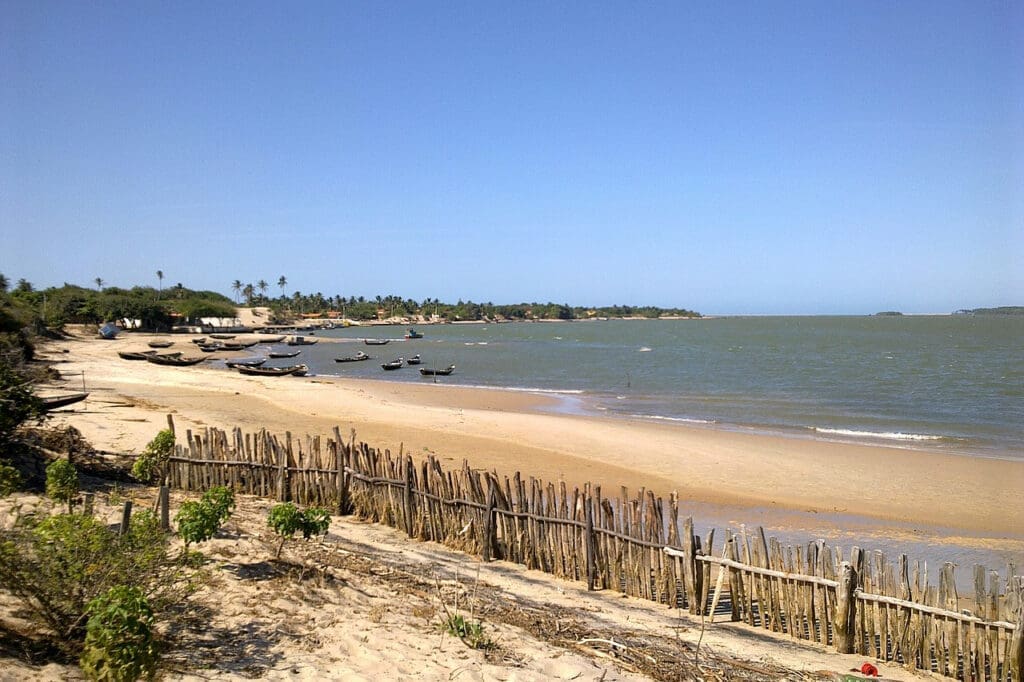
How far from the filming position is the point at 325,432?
20.3 meters

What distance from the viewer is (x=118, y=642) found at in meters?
4.11

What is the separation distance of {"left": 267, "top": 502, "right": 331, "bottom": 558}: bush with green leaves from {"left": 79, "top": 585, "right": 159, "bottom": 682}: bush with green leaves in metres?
2.61

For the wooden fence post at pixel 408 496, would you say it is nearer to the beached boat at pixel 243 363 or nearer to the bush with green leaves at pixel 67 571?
the bush with green leaves at pixel 67 571

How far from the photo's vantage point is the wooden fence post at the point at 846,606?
672cm

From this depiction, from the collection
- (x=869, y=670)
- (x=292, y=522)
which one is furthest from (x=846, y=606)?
(x=292, y=522)

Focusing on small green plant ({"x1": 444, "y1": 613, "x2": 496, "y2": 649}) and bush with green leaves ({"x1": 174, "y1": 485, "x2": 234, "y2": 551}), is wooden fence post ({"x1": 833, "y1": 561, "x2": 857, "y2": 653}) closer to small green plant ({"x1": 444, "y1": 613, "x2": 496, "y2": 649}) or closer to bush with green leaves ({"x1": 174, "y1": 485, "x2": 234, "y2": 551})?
small green plant ({"x1": 444, "y1": 613, "x2": 496, "y2": 649})

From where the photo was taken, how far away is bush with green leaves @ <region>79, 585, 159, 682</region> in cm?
407

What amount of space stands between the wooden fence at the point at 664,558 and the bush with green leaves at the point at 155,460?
74 cm

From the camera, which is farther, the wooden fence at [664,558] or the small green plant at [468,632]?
the wooden fence at [664,558]

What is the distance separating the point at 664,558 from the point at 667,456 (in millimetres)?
10869

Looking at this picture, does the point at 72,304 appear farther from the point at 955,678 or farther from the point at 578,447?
the point at 955,678

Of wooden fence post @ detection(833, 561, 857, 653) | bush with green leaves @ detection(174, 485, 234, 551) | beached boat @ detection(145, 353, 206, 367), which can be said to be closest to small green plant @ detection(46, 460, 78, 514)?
bush with green leaves @ detection(174, 485, 234, 551)

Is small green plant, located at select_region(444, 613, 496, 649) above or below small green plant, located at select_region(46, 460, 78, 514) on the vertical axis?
below

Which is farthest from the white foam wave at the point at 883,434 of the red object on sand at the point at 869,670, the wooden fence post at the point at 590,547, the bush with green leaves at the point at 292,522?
the bush with green leaves at the point at 292,522
